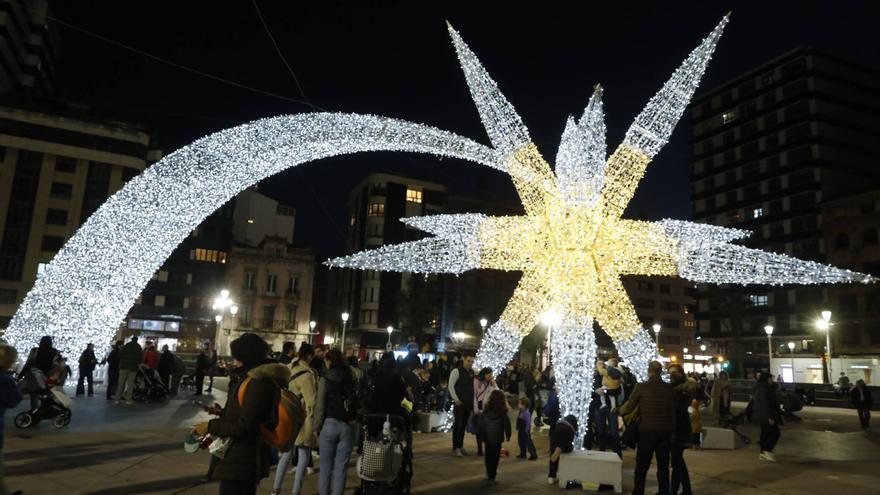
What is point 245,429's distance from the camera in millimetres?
3990

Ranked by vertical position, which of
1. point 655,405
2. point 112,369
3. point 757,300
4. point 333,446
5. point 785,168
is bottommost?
point 333,446

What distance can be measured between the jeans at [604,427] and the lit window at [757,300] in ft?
186

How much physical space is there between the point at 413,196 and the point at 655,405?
60.4 m

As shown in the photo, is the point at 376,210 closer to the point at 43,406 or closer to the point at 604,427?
the point at 43,406

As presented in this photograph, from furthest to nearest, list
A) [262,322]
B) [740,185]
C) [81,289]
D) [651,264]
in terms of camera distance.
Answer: [740,185]
[262,322]
[81,289]
[651,264]

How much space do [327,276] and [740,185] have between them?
45.8m

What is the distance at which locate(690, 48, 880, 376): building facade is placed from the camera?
5775cm

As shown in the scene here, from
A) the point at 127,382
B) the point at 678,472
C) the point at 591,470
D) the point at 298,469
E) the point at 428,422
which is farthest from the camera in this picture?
the point at 127,382

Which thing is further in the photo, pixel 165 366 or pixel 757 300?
pixel 757 300

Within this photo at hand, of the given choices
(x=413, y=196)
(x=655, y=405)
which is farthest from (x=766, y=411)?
(x=413, y=196)

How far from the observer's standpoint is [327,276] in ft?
244

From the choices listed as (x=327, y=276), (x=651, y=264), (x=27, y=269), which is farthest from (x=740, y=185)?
(x=27, y=269)

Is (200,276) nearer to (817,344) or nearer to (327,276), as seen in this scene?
(327,276)

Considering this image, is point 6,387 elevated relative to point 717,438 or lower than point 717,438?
elevated
